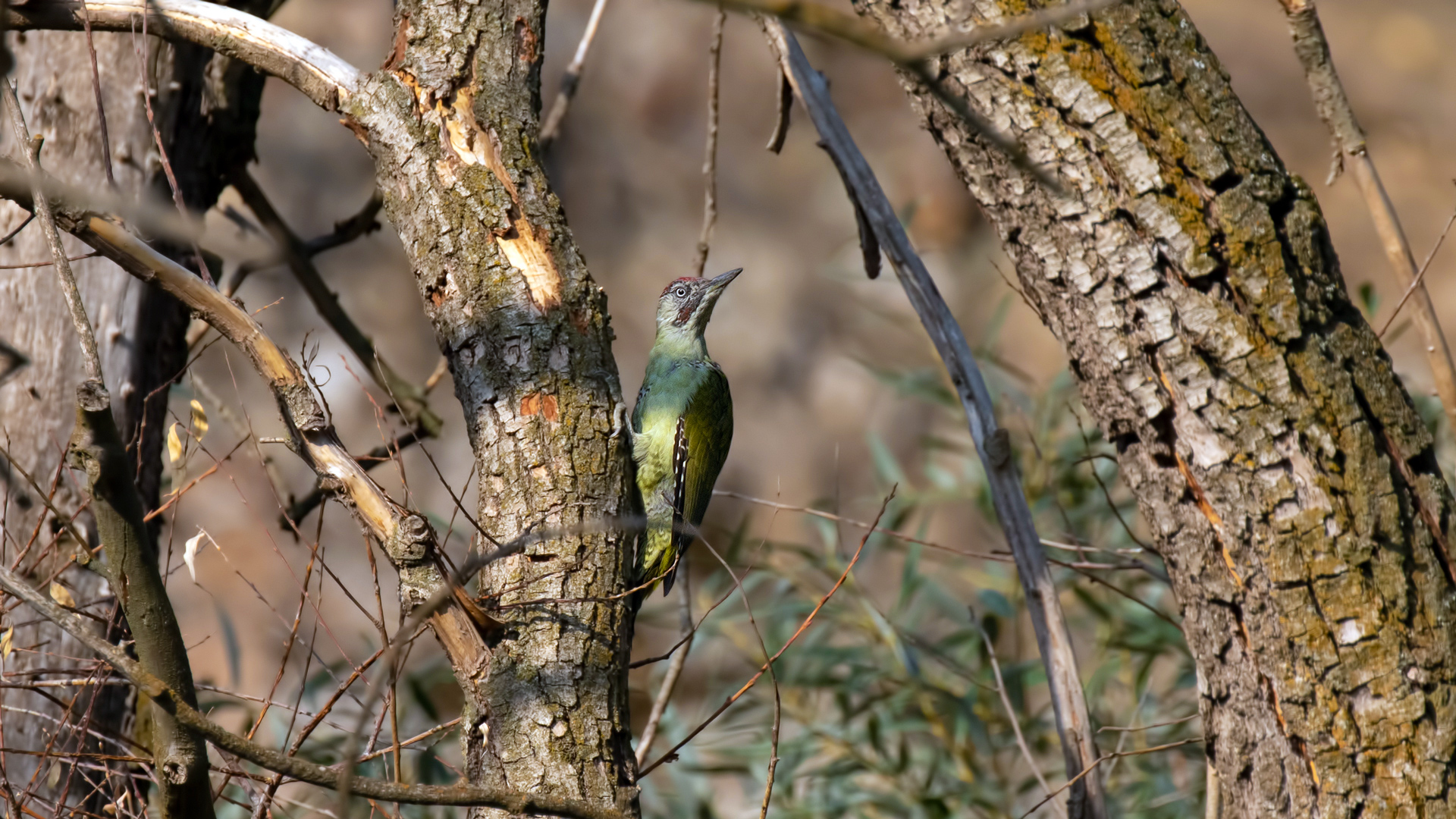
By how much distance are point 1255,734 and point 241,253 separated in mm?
2297

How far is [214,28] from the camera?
2357 mm

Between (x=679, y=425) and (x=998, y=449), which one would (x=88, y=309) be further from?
(x=998, y=449)

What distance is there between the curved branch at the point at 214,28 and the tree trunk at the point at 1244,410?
1.42 m

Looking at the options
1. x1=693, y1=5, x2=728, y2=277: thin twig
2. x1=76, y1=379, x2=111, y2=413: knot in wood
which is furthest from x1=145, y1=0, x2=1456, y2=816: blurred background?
x1=76, y1=379, x2=111, y2=413: knot in wood

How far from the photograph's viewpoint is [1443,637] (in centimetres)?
214

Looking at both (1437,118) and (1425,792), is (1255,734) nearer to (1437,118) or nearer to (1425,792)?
(1425,792)

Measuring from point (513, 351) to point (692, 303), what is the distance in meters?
2.02

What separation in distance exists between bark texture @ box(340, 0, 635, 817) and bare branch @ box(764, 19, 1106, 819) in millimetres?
930

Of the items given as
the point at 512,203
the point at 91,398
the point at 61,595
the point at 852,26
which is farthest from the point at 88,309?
the point at 852,26

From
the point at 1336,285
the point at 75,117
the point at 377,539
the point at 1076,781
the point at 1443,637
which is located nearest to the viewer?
the point at 377,539

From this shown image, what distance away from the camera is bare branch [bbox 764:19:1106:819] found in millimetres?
2631

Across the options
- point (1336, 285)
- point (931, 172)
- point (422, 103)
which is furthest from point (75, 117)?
point (931, 172)

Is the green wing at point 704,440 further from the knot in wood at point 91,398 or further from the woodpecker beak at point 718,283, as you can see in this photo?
the knot in wood at point 91,398

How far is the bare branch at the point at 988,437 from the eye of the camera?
2.63 meters
